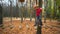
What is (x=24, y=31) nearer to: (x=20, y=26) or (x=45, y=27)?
(x=20, y=26)

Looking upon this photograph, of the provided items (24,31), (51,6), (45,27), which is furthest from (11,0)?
(45,27)

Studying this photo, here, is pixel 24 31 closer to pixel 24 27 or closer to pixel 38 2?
pixel 24 27

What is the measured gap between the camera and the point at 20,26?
3666 mm

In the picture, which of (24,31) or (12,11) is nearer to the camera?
(24,31)

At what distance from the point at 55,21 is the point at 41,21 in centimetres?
47

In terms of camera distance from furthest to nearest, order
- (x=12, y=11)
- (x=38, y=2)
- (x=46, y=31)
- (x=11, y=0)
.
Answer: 1. (x=12, y=11)
2. (x=11, y=0)
3. (x=46, y=31)
4. (x=38, y=2)

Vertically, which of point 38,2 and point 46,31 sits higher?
point 38,2

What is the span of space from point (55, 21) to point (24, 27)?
0.75 metres

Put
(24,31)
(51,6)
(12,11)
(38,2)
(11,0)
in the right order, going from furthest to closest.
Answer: (12,11)
(11,0)
(51,6)
(24,31)
(38,2)

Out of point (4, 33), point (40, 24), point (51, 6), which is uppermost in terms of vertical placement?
point (51, 6)

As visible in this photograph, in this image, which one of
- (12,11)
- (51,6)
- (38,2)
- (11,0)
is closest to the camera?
(38,2)

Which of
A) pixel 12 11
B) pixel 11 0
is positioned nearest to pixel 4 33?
pixel 11 0

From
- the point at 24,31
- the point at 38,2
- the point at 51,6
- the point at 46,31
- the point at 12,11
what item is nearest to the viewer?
the point at 38,2

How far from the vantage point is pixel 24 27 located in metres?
3.63
